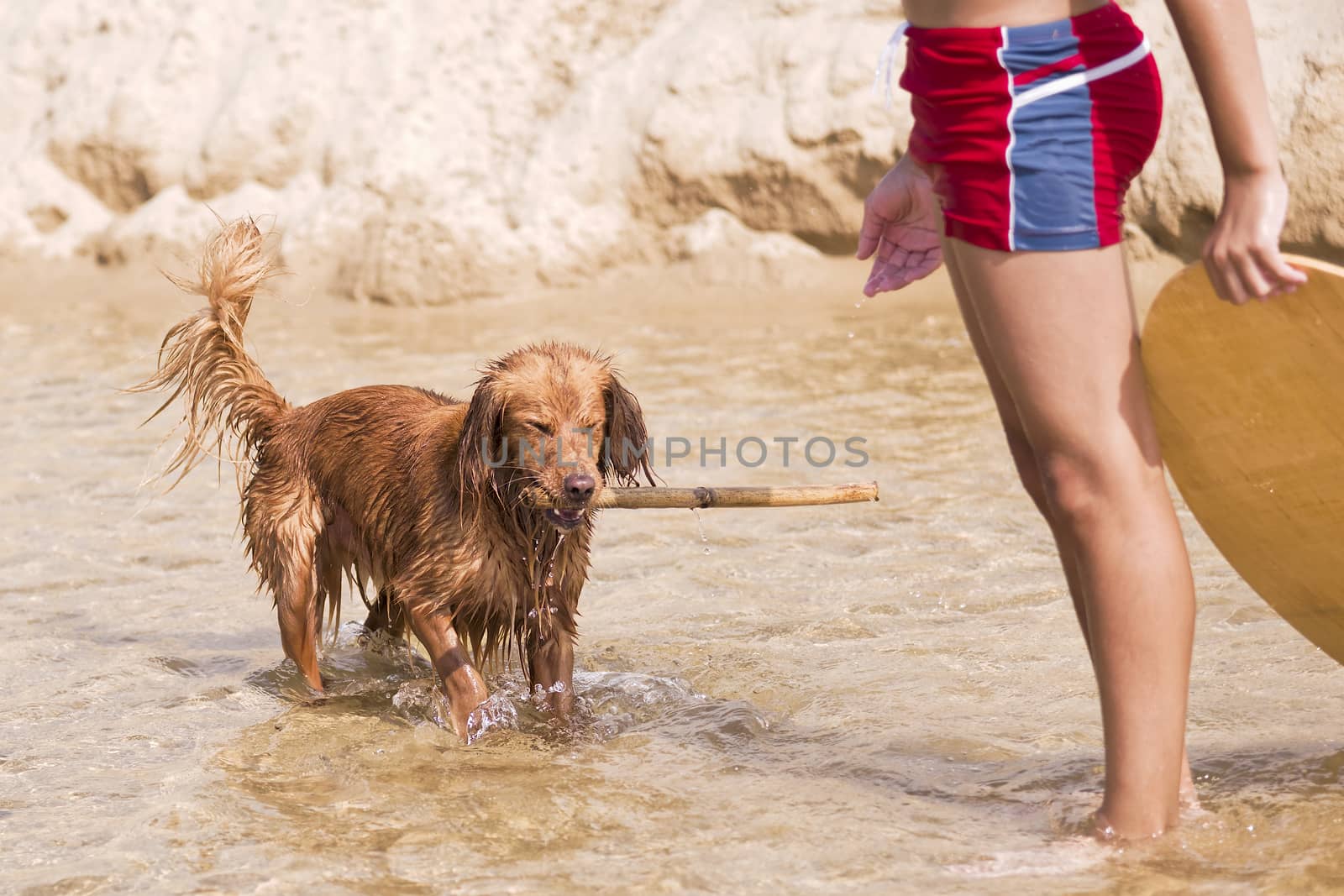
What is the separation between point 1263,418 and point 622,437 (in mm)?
2055

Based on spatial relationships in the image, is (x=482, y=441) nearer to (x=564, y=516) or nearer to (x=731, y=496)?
(x=564, y=516)

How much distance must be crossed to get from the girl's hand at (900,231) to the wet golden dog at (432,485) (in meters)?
1.07

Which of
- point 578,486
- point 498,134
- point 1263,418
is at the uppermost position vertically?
point 498,134

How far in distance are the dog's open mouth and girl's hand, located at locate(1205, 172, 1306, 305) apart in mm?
2023

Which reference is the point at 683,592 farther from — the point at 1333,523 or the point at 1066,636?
the point at 1333,523

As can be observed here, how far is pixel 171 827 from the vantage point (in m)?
3.35

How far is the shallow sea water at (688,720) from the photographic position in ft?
9.91

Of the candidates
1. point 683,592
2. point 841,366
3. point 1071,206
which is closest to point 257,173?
point 841,366

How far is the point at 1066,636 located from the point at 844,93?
8132mm

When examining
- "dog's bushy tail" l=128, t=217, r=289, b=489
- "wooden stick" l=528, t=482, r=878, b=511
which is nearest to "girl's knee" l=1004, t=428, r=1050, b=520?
"wooden stick" l=528, t=482, r=878, b=511

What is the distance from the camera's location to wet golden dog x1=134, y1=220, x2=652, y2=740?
164 inches

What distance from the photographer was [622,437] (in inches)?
173

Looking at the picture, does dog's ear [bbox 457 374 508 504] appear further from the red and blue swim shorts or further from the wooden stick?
the red and blue swim shorts

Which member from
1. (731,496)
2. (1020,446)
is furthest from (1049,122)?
(731,496)
